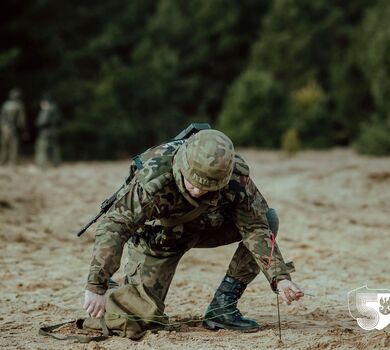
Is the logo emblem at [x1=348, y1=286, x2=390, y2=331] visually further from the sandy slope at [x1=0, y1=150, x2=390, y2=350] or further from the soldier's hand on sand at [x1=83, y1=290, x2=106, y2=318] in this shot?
the soldier's hand on sand at [x1=83, y1=290, x2=106, y2=318]

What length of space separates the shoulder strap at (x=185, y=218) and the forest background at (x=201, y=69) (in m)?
19.9

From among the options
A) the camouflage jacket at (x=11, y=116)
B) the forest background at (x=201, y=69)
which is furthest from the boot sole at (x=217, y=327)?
the forest background at (x=201, y=69)

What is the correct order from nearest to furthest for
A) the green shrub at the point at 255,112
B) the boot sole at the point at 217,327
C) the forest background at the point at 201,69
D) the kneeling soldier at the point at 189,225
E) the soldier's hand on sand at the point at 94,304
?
the soldier's hand on sand at the point at 94,304 → the kneeling soldier at the point at 189,225 → the boot sole at the point at 217,327 → the forest background at the point at 201,69 → the green shrub at the point at 255,112

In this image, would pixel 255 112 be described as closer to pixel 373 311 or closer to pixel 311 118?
pixel 311 118

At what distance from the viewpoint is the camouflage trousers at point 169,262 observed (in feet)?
16.9

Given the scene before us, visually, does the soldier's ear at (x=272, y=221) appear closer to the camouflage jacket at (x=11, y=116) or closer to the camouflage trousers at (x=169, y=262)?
the camouflage trousers at (x=169, y=262)

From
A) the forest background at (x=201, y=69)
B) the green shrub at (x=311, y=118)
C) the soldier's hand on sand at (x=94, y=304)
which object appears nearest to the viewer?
the soldier's hand on sand at (x=94, y=304)

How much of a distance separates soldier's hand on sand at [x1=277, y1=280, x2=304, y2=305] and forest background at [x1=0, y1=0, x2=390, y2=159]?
20081 mm

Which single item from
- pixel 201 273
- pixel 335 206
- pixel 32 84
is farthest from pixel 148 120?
pixel 201 273

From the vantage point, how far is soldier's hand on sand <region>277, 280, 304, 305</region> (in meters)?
4.59

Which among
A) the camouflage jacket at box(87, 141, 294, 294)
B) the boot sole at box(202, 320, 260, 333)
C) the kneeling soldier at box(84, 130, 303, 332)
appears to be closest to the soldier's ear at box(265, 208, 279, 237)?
the kneeling soldier at box(84, 130, 303, 332)

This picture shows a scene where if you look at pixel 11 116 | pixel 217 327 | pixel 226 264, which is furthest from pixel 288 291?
pixel 11 116

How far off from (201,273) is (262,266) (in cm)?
282

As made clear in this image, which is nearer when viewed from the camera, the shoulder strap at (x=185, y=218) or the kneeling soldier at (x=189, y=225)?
the kneeling soldier at (x=189, y=225)
